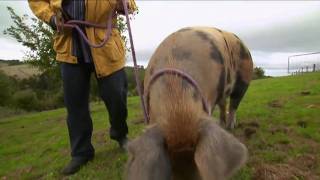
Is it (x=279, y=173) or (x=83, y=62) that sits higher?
(x=83, y=62)

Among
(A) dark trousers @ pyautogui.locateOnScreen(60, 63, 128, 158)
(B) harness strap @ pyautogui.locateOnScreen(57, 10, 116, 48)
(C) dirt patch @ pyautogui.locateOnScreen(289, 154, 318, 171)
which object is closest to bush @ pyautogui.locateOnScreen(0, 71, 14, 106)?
(A) dark trousers @ pyautogui.locateOnScreen(60, 63, 128, 158)

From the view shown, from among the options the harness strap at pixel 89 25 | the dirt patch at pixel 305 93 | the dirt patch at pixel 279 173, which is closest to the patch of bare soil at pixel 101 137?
the harness strap at pixel 89 25

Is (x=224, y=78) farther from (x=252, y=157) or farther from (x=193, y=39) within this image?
(x=252, y=157)

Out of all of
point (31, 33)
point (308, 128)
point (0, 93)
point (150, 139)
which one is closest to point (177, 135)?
point (150, 139)

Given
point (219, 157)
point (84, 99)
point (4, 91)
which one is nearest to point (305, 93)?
point (84, 99)

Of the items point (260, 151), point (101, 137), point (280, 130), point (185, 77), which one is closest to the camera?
point (185, 77)

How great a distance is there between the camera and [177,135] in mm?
3463

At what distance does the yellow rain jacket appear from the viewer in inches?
233

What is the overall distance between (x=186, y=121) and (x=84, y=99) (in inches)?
125

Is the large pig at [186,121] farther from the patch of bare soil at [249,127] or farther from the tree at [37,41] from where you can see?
the tree at [37,41]

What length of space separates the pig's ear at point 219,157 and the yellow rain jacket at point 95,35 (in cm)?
308

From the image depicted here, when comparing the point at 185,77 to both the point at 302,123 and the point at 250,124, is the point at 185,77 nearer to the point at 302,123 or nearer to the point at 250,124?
the point at 250,124

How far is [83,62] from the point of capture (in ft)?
20.2

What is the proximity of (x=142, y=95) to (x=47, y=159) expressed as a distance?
168 inches
